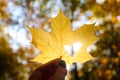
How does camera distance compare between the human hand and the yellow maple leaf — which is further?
the yellow maple leaf

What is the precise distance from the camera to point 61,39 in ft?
3.20

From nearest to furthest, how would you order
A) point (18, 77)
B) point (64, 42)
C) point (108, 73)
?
point (64, 42)
point (108, 73)
point (18, 77)

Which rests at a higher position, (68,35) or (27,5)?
(68,35)

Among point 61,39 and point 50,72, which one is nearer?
point 50,72

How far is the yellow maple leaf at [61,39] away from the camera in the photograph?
974 millimetres

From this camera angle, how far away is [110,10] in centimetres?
738

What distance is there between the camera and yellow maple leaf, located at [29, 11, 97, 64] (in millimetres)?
974

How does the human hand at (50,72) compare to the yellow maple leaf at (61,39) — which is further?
the yellow maple leaf at (61,39)

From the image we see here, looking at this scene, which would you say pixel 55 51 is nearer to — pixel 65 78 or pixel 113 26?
pixel 65 78

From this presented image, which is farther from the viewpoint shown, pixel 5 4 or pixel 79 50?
pixel 5 4

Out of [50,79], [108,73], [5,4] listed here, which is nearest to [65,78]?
[50,79]

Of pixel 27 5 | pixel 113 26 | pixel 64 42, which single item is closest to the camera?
pixel 64 42

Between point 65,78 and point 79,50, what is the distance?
15cm

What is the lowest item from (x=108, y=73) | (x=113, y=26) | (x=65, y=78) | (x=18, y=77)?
(x=18, y=77)
